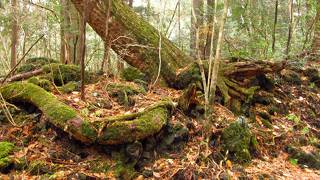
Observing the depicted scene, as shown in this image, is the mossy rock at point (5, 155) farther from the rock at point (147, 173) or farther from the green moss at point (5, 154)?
the rock at point (147, 173)

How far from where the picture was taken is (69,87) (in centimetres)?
578

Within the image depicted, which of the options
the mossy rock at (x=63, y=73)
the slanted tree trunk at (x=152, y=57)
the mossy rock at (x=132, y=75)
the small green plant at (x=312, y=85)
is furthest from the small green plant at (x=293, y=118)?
the mossy rock at (x=63, y=73)

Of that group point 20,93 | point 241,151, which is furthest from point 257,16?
point 20,93

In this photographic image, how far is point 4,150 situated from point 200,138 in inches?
109

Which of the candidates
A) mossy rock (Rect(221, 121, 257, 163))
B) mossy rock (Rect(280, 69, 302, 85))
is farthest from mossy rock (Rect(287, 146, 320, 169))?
mossy rock (Rect(280, 69, 302, 85))

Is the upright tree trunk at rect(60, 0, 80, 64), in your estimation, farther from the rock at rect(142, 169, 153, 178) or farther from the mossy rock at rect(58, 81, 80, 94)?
the rock at rect(142, 169, 153, 178)

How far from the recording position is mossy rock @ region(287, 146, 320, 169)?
5.56 m

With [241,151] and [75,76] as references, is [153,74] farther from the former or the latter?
[241,151]

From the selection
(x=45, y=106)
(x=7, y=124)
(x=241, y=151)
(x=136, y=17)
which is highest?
(x=136, y=17)

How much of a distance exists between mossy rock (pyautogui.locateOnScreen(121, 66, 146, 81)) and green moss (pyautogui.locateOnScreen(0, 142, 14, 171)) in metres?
2.83

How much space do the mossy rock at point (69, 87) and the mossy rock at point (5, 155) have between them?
1449mm

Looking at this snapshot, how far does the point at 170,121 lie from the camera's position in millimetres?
5055

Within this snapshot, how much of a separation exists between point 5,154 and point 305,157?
462cm

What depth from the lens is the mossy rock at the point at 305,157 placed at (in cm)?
556
